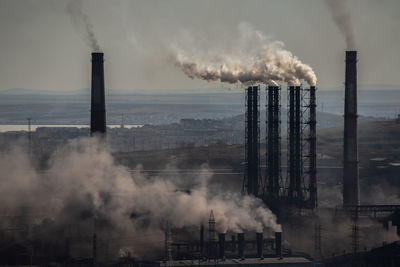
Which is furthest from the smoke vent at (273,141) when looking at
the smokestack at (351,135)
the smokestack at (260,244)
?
the smokestack at (260,244)

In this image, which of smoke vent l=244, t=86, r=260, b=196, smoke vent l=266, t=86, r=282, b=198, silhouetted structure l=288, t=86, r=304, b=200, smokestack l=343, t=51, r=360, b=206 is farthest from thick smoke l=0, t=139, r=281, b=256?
smokestack l=343, t=51, r=360, b=206

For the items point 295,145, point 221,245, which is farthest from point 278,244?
point 295,145

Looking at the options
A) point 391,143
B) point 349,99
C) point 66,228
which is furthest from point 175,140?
point 66,228

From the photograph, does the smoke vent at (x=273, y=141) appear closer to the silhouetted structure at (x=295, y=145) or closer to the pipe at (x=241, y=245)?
the silhouetted structure at (x=295, y=145)

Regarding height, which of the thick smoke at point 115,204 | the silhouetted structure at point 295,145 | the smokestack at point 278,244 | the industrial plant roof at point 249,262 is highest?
the silhouetted structure at point 295,145

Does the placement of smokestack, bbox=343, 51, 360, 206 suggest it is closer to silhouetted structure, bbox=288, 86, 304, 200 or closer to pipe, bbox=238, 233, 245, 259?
silhouetted structure, bbox=288, 86, 304, 200

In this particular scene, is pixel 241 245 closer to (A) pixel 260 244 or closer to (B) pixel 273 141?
(A) pixel 260 244
